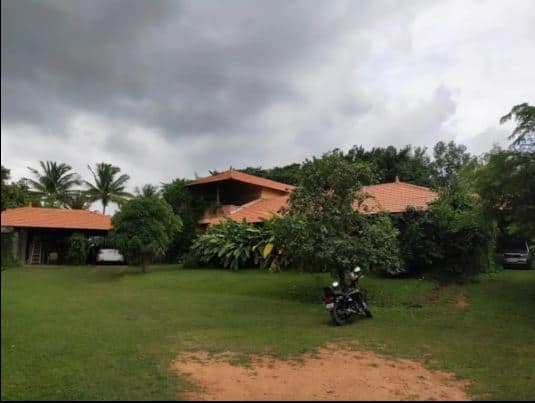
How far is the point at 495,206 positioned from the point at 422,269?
5.29 m

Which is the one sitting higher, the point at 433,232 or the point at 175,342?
the point at 433,232

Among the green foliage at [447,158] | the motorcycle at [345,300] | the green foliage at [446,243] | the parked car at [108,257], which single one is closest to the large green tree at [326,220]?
the motorcycle at [345,300]

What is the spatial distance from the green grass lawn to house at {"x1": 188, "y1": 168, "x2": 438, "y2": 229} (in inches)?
230

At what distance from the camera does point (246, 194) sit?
29797mm

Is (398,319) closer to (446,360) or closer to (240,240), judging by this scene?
(446,360)

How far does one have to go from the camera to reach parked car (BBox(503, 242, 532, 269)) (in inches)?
799

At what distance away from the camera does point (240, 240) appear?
67.2 ft

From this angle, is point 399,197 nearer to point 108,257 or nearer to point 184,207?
point 184,207

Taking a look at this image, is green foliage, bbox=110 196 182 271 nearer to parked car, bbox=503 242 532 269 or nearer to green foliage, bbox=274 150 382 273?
green foliage, bbox=274 150 382 273

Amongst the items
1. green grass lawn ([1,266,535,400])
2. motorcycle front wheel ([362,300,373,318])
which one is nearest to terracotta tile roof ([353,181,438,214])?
green grass lawn ([1,266,535,400])

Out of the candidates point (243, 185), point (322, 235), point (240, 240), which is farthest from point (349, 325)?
point (243, 185)

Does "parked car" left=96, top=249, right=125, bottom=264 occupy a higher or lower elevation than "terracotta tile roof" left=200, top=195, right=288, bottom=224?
lower

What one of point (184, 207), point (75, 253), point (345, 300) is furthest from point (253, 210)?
point (75, 253)

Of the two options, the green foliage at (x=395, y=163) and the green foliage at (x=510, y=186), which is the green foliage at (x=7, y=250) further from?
the green foliage at (x=395, y=163)
